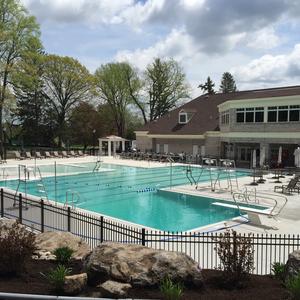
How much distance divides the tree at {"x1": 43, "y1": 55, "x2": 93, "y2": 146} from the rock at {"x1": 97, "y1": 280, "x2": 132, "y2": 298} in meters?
55.4

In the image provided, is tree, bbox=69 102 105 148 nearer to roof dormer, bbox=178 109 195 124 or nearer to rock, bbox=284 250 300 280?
roof dormer, bbox=178 109 195 124

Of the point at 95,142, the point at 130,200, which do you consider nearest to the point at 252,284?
the point at 130,200

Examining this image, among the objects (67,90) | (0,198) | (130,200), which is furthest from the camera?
(67,90)

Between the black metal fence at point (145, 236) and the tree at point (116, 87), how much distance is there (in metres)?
53.3

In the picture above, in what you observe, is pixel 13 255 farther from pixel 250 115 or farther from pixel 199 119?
pixel 199 119

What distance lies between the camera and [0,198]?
17922 mm

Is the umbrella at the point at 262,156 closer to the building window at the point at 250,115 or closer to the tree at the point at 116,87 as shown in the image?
the building window at the point at 250,115

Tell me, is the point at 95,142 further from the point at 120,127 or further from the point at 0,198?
the point at 0,198

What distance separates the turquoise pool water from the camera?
18953 millimetres

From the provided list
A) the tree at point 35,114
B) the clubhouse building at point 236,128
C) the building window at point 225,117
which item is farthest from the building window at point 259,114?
the tree at point 35,114

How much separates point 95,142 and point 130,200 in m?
40.7

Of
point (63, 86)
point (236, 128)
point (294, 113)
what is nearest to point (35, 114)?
point (63, 86)

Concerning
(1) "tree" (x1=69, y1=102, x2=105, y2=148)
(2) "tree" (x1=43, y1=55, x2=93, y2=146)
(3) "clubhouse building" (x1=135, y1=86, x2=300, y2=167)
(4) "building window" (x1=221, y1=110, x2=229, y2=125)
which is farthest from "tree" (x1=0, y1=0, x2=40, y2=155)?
(4) "building window" (x1=221, y1=110, x2=229, y2=125)

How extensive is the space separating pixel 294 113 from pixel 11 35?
34.1m
